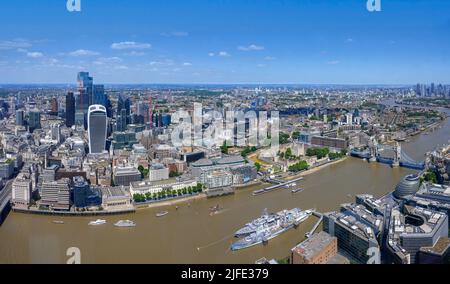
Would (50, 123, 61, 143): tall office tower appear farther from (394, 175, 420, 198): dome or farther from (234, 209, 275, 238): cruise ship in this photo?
(394, 175, 420, 198): dome

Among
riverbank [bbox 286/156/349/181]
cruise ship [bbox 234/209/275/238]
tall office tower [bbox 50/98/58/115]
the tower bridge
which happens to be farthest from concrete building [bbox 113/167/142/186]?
tall office tower [bbox 50/98/58/115]

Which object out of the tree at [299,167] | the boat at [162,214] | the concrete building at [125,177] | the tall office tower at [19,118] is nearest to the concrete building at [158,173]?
the concrete building at [125,177]

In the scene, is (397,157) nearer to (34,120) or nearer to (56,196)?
(56,196)

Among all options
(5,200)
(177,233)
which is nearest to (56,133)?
(5,200)

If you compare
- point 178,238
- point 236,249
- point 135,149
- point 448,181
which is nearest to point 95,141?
point 135,149

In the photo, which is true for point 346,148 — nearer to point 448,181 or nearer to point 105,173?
point 448,181

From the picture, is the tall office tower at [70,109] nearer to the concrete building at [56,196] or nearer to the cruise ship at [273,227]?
the concrete building at [56,196]
